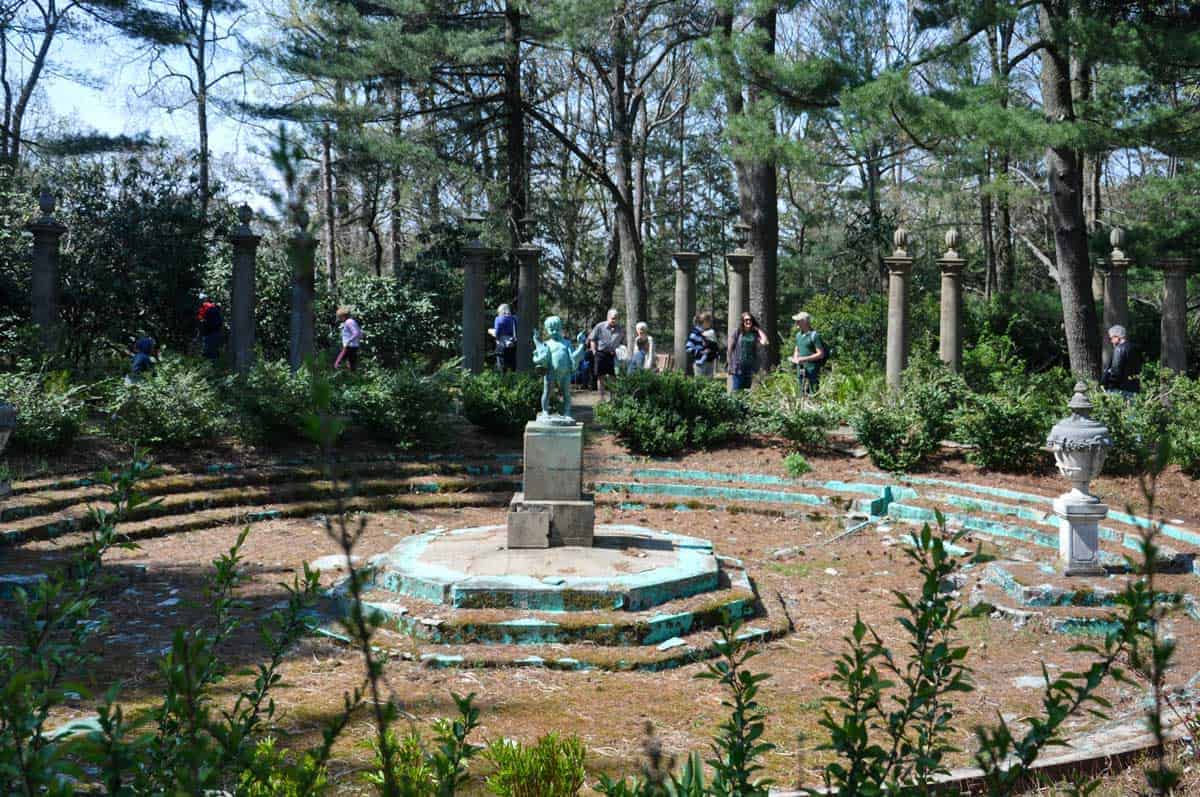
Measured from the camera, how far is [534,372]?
1612 centimetres

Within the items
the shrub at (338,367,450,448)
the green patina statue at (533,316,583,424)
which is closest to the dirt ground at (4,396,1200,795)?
the green patina statue at (533,316,583,424)

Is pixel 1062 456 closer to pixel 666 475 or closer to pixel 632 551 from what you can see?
pixel 632 551

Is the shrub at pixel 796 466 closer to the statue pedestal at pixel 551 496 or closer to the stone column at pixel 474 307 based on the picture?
the statue pedestal at pixel 551 496

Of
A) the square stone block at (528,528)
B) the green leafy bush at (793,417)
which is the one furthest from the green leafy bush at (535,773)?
the green leafy bush at (793,417)

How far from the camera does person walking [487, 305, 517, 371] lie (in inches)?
706

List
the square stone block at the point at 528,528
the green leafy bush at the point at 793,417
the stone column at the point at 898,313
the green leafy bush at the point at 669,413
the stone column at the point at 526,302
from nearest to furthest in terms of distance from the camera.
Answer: the square stone block at the point at 528,528 < the green leafy bush at the point at 793,417 < the green leafy bush at the point at 669,413 < the stone column at the point at 898,313 < the stone column at the point at 526,302

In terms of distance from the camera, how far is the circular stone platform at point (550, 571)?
25.5ft

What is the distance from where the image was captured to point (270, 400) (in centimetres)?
1277

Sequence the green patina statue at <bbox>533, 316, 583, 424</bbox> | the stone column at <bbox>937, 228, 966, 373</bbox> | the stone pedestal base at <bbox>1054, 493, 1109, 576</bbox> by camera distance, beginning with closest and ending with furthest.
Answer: the stone pedestal base at <bbox>1054, 493, 1109, 576</bbox>
the green patina statue at <bbox>533, 316, 583, 424</bbox>
the stone column at <bbox>937, 228, 966, 373</bbox>

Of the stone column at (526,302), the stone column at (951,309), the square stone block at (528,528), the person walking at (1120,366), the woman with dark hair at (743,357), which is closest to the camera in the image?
the square stone block at (528,528)

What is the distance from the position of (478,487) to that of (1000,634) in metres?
7.10

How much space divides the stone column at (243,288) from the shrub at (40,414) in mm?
4348

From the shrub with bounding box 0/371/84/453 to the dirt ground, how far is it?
0.42m

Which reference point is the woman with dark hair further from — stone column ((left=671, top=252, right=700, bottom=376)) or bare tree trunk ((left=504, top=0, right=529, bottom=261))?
bare tree trunk ((left=504, top=0, right=529, bottom=261))
